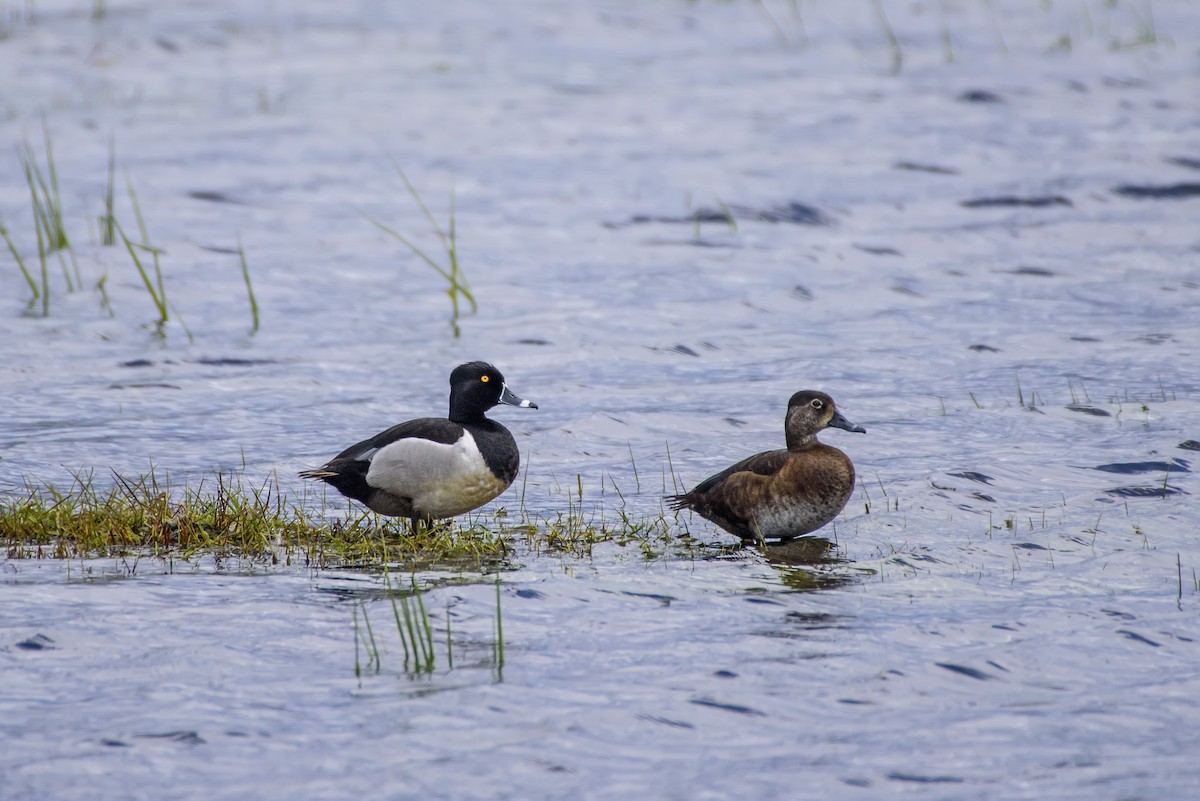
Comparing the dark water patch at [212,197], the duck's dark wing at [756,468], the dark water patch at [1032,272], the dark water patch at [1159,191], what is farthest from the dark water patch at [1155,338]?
the dark water patch at [212,197]

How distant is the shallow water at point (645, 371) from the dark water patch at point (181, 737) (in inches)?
0.4

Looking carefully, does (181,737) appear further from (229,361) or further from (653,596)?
(229,361)

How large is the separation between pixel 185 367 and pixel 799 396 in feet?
22.1

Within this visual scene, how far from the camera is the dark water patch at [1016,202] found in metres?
19.0

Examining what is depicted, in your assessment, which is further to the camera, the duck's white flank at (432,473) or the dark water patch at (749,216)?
the dark water patch at (749,216)

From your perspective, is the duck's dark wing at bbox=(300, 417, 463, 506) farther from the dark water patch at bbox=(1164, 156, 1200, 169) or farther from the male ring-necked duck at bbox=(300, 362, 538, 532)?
the dark water patch at bbox=(1164, 156, 1200, 169)

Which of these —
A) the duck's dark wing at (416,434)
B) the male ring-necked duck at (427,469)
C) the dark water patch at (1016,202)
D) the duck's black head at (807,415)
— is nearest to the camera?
the male ring-necked duck at (427,469)

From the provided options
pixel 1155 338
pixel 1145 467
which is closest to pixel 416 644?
pixel 1145 467

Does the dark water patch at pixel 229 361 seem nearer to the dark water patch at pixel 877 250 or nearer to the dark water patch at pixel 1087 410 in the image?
the dark water patch at pixel 1087 410

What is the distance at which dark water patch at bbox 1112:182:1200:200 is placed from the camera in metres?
19.2

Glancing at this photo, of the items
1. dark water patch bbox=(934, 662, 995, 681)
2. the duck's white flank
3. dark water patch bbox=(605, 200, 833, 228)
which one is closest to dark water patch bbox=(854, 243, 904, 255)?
dark water patch bbox=(605, 200, 833, 228)

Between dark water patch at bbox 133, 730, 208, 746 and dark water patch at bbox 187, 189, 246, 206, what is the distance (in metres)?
14.2

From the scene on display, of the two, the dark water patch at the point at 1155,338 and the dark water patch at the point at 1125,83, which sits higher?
the dark water patch at the point at 1125,83

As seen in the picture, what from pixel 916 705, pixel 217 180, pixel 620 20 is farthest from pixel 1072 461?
pixel 620 20
